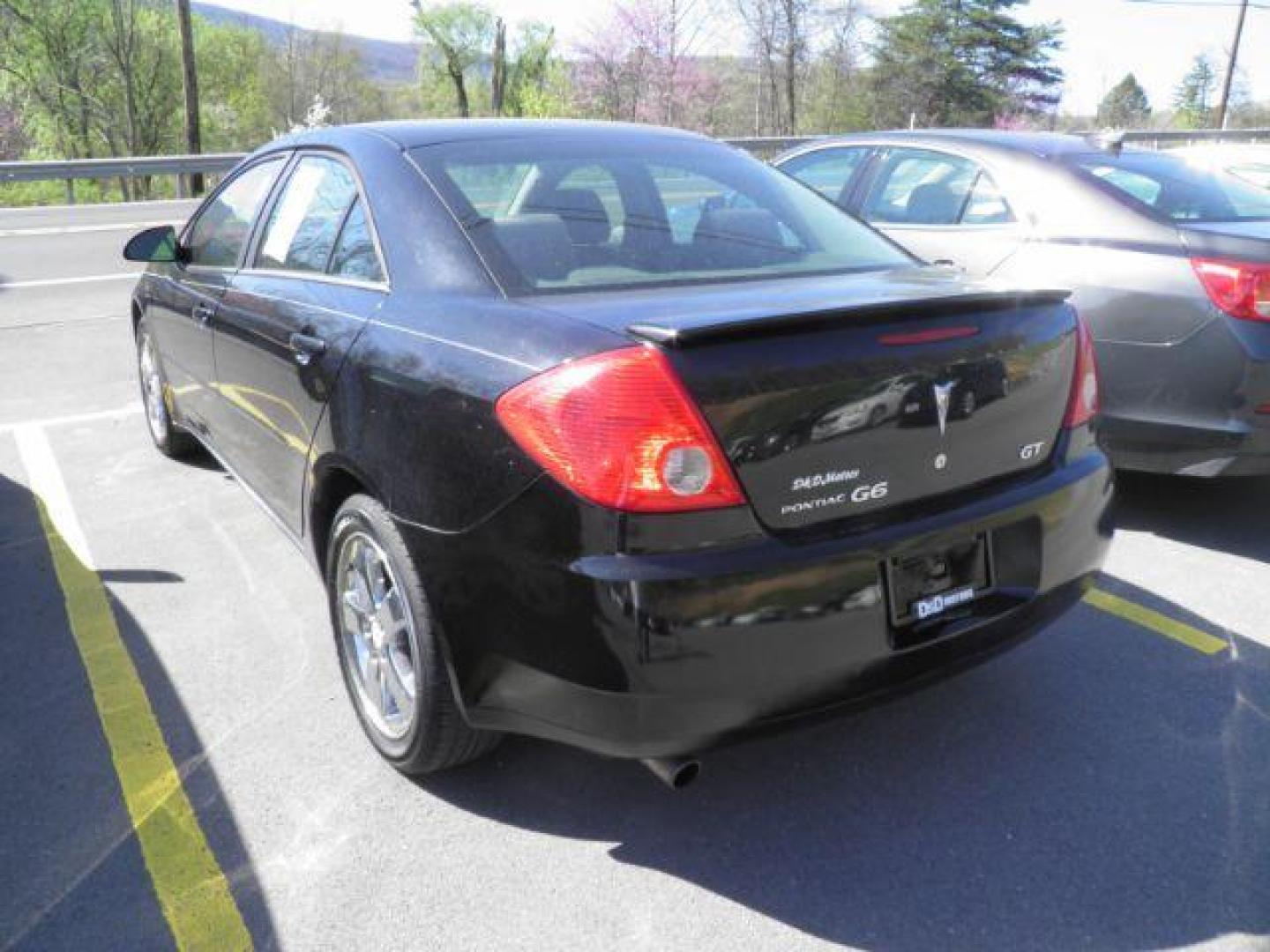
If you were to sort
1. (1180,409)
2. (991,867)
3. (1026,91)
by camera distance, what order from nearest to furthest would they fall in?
(991,867)
(1180,409)
(1026,91)

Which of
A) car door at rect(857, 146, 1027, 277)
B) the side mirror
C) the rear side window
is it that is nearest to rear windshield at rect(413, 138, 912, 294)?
car door at rect(857, 146, 1027, 277)

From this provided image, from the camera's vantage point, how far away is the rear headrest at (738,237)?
9.26 feet

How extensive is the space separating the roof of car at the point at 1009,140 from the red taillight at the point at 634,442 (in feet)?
11.6

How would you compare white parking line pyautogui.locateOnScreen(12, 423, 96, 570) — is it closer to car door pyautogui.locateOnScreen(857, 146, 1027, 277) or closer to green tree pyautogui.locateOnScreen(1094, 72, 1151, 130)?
car door pyautogui.locateOnScreen(857, 146, 1027, 277)

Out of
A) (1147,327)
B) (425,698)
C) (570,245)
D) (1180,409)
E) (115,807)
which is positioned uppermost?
(570,245)

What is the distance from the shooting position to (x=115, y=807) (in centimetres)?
260

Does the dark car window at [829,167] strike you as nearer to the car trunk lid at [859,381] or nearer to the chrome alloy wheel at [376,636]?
the car trunk lid at [859,381]

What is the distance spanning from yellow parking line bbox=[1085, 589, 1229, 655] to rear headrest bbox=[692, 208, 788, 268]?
1.48 m

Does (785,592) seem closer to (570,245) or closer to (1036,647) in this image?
(570,245)

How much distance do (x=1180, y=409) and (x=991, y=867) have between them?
8.05ft

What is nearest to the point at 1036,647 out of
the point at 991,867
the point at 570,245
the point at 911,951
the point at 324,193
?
the point at 991,867

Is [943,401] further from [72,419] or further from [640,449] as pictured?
[72,419]

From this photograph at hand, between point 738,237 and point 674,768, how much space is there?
1520mm

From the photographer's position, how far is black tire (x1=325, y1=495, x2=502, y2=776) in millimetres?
2391
